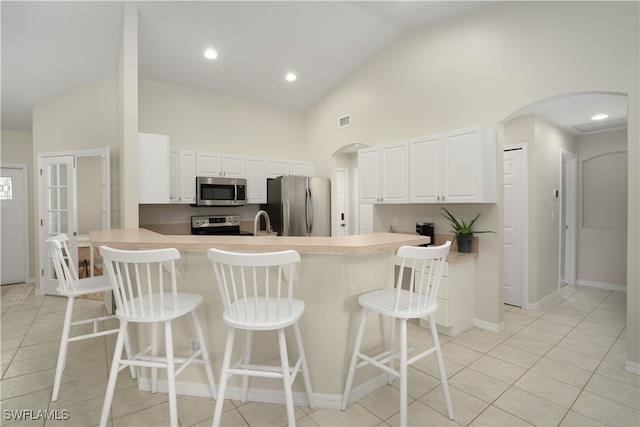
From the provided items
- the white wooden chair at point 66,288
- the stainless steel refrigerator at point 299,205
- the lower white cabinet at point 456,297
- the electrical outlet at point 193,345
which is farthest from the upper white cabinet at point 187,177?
the lower white cabinet at point 456,297

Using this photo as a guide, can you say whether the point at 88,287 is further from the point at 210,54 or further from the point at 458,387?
the point at 210,54

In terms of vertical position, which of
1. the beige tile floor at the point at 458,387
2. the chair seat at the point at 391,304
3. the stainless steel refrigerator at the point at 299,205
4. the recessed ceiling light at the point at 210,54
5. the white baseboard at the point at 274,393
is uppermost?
the recessed ceiling light at the point at 210,54

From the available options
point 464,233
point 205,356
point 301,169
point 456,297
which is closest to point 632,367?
point 456,297

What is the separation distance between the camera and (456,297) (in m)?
3.24

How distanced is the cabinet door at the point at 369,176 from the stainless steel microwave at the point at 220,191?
1798 millimetres

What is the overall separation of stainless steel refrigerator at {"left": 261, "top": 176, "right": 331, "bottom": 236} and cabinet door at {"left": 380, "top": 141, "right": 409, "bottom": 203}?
4.68 ft

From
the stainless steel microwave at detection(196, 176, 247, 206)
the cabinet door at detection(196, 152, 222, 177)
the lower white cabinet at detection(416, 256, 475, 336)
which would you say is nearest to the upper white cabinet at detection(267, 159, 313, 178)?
the stainless steel microwave at detection(196, 176, 247, 206)

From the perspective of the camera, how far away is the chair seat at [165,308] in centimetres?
168

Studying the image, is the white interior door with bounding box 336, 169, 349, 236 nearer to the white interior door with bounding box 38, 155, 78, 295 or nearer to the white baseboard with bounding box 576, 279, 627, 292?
the white baseboard with bounding box 576, 279, 627, 292

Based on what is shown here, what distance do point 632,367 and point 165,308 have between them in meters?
3.47

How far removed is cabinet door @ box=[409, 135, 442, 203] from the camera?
11.0ft

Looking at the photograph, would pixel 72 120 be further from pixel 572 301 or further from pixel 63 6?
pixel 572 301

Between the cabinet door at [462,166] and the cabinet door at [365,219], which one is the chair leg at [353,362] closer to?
the cabinet door at [462,166]

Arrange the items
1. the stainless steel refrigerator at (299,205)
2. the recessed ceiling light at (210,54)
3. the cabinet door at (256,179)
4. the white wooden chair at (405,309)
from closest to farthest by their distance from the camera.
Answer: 1. the white wooden chair at (405,309)
2. the recessed ceiling light at (210,54)
3. the stainless steel refrigerator at (299,205)
4. the cabinet door at (256,179)
